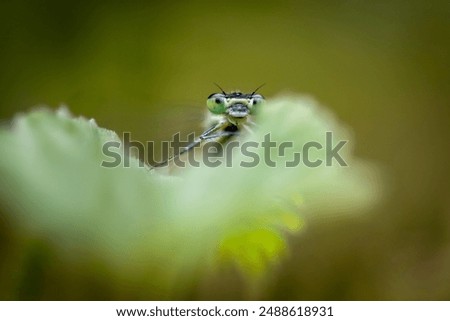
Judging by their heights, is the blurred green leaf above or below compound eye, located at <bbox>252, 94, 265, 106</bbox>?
below

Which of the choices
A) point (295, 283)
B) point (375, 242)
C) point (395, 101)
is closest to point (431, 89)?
point (395, 101)

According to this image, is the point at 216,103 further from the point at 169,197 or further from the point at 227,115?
the point at 169,197

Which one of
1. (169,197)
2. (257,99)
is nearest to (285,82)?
(257,99)
